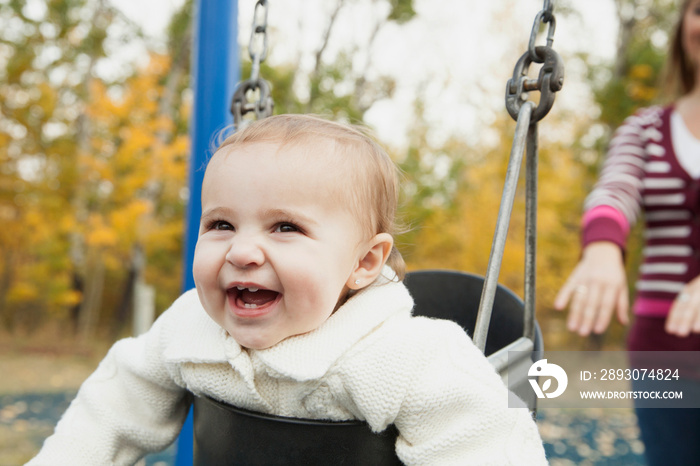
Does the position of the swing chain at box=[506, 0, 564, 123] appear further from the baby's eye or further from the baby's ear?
the baby's eye

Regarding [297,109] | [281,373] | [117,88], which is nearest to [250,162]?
[281,373]

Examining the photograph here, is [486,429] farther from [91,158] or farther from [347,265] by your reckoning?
[91,158]

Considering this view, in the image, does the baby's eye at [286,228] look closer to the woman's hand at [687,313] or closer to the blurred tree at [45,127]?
the woman's hand at [687,313]

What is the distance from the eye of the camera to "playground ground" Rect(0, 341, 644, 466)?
13.5ft

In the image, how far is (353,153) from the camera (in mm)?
809

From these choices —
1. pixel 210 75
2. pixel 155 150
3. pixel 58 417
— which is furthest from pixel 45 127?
pixel 210 75

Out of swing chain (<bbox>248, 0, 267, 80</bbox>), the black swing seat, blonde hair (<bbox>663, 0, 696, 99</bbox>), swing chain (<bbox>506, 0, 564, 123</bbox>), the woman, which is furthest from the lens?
blonde hair (<bbox>663, 0, 696, 99</bbox>)

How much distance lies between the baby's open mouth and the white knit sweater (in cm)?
6

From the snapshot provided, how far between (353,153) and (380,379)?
30 centimetres

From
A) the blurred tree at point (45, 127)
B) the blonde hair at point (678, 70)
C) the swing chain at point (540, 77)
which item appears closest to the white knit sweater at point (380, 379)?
the swing chain at point (540, 77)

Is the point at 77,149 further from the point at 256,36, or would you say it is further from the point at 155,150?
the point at 256,36

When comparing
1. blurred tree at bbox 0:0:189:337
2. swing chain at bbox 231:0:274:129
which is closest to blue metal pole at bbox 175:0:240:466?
swing chain at bbox 231:0:274:129

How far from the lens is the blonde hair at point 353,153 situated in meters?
0.78

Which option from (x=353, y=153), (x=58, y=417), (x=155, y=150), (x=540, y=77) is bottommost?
(x=58, y=417)
